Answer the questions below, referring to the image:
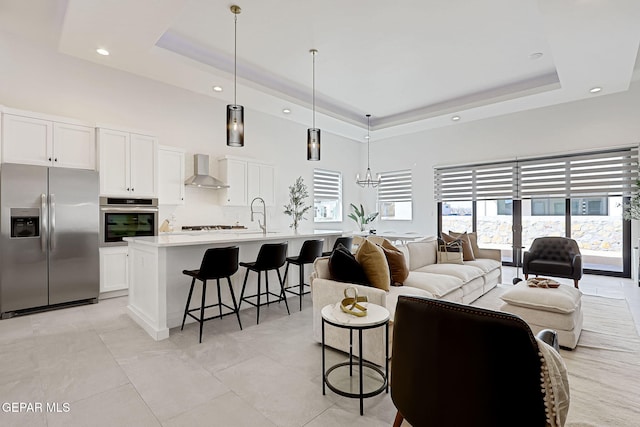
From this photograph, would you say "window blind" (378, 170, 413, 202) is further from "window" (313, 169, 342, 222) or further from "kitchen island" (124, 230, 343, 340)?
"kitchen island" (124, 230, 343, 340)

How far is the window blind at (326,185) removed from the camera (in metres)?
8.12

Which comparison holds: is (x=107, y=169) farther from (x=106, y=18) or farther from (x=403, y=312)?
(x=403, y=312)

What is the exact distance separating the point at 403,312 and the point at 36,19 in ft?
17.9

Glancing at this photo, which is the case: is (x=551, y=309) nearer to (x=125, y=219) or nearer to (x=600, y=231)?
(x=600, y=231)

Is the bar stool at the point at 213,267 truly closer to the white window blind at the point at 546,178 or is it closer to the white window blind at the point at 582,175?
the white window blind at the point at 546,178

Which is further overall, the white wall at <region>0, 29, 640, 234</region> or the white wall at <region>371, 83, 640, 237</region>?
the white wall at <region>371, 83, 640, 237</region>

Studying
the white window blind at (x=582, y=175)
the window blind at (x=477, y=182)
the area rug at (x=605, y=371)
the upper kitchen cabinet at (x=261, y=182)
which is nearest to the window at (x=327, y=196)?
the upper kitchen cabinet at (x=261, y=182)

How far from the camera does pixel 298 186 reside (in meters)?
7.39

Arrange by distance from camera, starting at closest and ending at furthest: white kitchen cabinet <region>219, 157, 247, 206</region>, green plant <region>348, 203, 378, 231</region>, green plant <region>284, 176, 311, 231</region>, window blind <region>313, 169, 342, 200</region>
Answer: white kitchen cabinet <region>219, 157, 247, 206</region> → green plant <region>284, 176, 311, 231</region> → window blind <region>313, 169, 342, 200</region> → green plant <region>348, 203, 378, 231</region>

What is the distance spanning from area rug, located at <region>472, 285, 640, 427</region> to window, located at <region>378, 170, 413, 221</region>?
470 centimetres

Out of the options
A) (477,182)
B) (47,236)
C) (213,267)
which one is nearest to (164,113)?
(47,236)

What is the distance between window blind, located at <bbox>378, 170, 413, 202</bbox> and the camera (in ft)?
27.2

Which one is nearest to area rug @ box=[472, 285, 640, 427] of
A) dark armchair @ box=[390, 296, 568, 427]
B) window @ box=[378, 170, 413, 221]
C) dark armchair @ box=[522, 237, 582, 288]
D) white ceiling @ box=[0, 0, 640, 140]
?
dark armchair @ box=[522, 237, 582, 288]

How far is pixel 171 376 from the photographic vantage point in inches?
97.9
